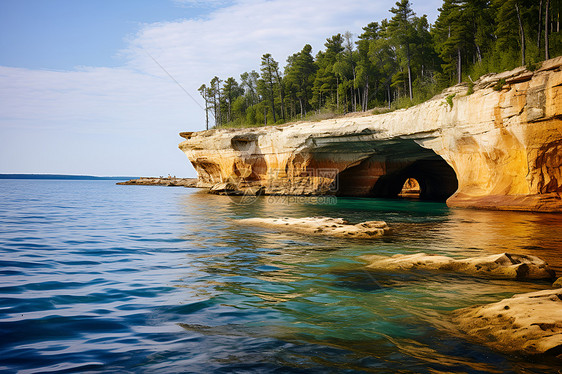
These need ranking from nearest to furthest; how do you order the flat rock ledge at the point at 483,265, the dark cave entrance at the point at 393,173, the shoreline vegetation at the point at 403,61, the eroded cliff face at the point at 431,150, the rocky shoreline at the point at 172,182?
the flat rock ledge at the point at 483,265
the eroded cliff face at the point at 431,150
the shoreline vegetation at the point at 403,61
the dark cave entrance at the point at 393,173
the rocky shoreline at the point at 172,182

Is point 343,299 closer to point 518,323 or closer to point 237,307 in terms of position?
point 237,307

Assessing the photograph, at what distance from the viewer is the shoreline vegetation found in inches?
937

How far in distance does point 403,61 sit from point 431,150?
1323cm

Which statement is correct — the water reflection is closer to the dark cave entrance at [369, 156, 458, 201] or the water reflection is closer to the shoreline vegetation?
the shoreline vegetation

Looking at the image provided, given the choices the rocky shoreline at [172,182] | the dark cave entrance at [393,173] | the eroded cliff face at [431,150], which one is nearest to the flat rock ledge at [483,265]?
the eroded cliff face at [431,150]

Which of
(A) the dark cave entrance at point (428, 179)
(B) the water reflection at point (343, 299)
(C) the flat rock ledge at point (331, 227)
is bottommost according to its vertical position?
(B) the water reflection at point (343, 299)

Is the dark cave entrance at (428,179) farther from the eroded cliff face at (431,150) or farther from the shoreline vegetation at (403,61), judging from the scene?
the shoreline vegetation at (403,61)

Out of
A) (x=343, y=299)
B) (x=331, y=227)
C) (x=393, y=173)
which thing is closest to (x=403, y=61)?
(x=393, y=173)

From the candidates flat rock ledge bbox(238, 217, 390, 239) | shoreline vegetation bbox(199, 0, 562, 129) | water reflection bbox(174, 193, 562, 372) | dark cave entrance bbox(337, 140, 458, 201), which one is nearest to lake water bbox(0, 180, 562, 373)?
water reflection bbox(174, 193, 562, 372)

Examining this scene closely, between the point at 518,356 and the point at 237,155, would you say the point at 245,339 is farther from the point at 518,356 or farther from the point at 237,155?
the point at 237,155

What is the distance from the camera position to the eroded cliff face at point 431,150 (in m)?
16.6

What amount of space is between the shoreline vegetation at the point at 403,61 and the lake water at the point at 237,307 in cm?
1512

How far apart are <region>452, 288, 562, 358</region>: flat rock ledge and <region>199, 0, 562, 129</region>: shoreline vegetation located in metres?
16.1

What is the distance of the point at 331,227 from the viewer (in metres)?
11.5
